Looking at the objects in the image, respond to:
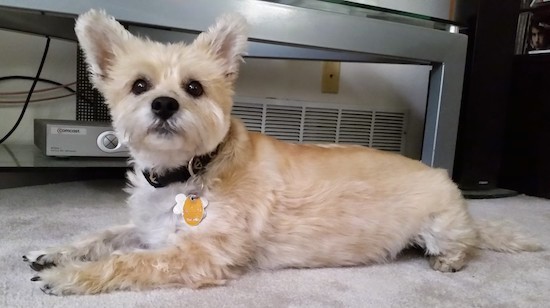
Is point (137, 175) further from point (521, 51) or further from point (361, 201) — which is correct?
point (521, 51)

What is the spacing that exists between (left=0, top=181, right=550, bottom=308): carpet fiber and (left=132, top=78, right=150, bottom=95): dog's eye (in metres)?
0.36

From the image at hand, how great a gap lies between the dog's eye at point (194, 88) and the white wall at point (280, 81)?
1159 mm

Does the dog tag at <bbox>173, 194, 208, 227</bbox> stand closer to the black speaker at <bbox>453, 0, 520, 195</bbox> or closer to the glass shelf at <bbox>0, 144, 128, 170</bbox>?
the glass shelf at <bbox>0, 144, 128, 170</bbox>

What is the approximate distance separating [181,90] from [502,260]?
2.68 ft

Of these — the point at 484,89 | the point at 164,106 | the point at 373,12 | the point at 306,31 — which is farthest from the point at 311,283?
the point at 484,89

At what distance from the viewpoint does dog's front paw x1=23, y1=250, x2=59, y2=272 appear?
2.72 ft

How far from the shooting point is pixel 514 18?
172 centimetres

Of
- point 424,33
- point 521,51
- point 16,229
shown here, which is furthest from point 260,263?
point 521,51

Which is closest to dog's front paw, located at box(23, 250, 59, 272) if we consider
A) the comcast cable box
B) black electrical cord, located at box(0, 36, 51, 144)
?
the comcast cable box

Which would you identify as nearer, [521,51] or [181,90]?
[181,90]

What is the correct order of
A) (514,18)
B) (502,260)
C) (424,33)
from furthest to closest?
(514,18)
(424,33)
(502,260)

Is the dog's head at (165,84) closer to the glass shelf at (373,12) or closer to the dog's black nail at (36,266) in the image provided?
the dog's black nail at (36,266)

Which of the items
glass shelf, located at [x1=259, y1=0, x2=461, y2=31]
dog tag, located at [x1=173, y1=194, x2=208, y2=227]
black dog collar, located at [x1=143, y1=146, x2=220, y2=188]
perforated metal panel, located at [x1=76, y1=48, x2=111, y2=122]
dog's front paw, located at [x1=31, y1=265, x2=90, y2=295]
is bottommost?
dog's front paw, located at [x1=31, y1=265, x2=90, y2=295]

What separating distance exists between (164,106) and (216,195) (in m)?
0.20
